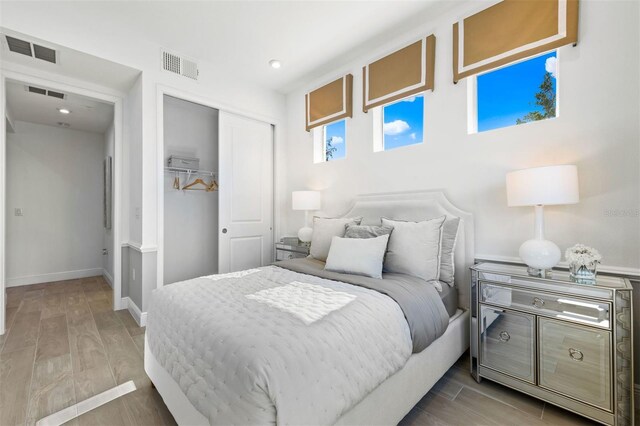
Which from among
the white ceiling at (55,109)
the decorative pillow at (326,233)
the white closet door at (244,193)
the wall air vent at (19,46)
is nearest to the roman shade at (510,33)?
the decorative pillow at (326,233)

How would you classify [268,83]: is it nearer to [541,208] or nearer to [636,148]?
[541,208]

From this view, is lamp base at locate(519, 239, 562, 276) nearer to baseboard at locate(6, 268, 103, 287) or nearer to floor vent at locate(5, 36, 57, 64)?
floor vent at locate(5, 36, 57, 64)

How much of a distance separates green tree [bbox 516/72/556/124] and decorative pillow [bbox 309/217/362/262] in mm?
1641

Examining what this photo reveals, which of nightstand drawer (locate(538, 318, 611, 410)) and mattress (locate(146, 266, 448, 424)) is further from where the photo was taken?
nightstand drawer (locate(538, 318, 611, 410))

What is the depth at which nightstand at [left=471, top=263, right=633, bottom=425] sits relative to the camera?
1.47 meters

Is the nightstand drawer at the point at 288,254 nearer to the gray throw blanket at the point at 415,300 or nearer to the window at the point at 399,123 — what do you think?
the gray throw blanket at the point at 415,300

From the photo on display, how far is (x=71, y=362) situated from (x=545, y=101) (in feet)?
13.8

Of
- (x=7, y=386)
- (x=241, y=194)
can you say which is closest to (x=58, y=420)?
(x=7, y=386)

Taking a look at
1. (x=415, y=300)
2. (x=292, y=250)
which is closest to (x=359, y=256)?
(x=415, y=300)

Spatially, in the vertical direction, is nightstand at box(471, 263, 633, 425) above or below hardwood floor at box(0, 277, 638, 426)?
above

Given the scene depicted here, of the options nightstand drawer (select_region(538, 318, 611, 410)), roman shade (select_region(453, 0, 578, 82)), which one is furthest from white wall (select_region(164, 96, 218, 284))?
nightstand drawer (select_region(538, 318, 611, 410))

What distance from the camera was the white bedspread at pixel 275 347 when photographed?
37.5 inches

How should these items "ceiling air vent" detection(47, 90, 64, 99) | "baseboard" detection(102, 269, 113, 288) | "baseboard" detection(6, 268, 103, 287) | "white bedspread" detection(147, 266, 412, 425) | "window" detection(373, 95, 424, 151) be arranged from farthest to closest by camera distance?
"baseboard" detection(102, 269, 113, 288) < "baseboard" detection(6, 268, 103, 287) < "ceiling air vent" detection(47, 90, 64, 99) < "window" detection(373, 95, 424, 151) < "white bedspread" detection(147, 266, 412, 425)

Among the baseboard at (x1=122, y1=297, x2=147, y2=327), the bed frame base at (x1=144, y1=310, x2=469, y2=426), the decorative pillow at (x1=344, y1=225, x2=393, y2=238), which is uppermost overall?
the decorative pillow at (x1=344, y1=225, x2=393, y2=238)
